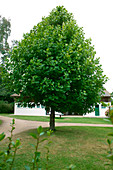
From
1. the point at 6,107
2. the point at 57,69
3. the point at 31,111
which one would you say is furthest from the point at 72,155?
the point at 6,107

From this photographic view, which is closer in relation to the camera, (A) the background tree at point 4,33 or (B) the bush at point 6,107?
(A) the background tree at point 4,33

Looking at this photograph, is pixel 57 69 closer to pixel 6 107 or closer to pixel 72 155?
pixel 72 155

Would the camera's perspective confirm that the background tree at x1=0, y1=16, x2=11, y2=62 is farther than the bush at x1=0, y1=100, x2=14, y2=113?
No

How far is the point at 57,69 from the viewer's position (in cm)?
861

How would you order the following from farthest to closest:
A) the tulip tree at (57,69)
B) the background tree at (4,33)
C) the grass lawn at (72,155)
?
the background tree at (4,33) < the tulip tree at (57,69) < the grass lawn at (72,155)

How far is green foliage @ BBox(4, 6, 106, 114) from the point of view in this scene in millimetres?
8422

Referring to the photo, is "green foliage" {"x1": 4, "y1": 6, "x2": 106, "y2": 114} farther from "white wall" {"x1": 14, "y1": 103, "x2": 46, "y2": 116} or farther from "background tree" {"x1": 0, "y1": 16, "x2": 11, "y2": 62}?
"white wall" {"x1": 14, "y1": 103, "x2": 46, "y2": 116}

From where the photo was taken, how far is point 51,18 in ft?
36.3

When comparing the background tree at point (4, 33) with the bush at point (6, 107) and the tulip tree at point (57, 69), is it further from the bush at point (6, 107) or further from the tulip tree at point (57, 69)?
the tulip tree at point (57, 69)

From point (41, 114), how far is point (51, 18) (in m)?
24.1

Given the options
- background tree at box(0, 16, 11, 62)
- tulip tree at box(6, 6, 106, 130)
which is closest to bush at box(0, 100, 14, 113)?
background tree at box(0, 16, 11, 62)

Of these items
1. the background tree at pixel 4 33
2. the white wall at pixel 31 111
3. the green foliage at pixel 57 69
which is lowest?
the white wall at pixel 31 111

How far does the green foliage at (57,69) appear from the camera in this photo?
8.42 metres

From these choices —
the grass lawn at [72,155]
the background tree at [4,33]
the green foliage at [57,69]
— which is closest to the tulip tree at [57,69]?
the green foliage at [57,69]
